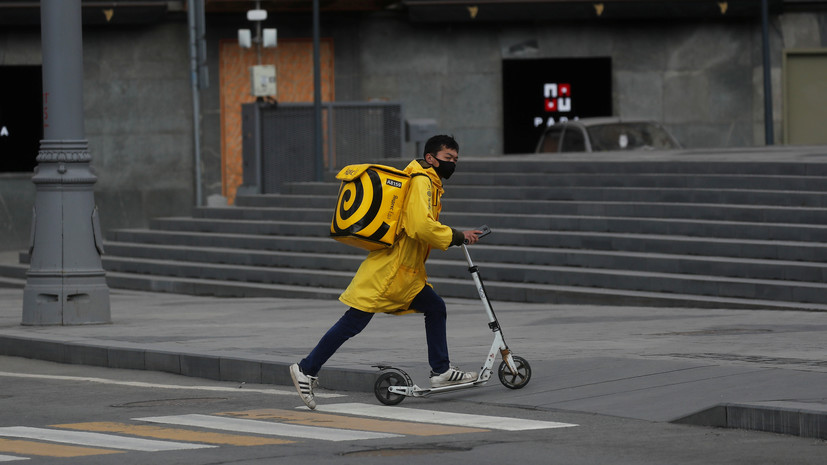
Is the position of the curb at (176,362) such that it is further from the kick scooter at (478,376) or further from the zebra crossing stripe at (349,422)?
the zebra crossing stripe at (349,422)

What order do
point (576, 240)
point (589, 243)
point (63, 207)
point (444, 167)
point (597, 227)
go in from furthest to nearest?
point (597, 227)
point (576, 240)
point (589, 243)
point (63, 207)
point (444, 167)

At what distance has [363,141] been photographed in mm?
23500

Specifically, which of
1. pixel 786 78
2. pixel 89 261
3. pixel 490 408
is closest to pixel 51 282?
pixel 89 261

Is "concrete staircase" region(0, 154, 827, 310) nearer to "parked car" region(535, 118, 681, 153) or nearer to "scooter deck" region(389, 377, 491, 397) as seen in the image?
"parked car" region(535, 118, 681, 153)

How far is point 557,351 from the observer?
11734 millimetres

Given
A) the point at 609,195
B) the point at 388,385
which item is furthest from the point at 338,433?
the point at 609,195

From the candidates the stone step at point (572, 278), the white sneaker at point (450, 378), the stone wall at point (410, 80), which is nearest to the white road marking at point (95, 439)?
the white sneaker at point (450, 378)

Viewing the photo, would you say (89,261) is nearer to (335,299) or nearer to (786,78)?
(335,299)

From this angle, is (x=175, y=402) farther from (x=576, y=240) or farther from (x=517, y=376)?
(x=576, y=240)

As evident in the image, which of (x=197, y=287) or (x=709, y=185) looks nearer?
(x=709, y=185)

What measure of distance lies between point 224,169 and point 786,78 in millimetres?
10443

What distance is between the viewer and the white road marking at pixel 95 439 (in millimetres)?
8234

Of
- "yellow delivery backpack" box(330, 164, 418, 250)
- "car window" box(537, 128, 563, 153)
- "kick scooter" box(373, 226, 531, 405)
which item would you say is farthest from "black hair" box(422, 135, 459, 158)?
"car window" box(537, 128, 563, 153)

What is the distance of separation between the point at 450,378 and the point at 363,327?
686 mm
